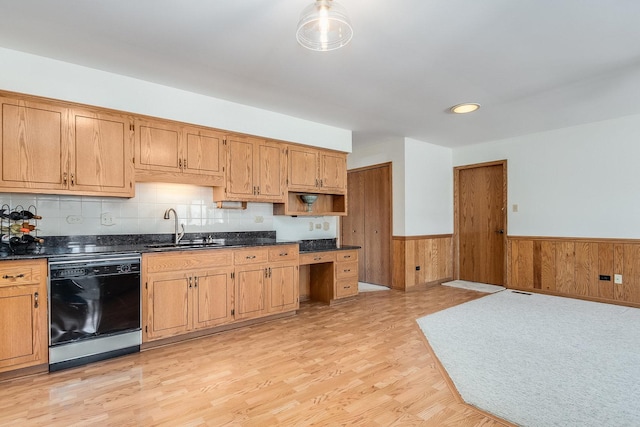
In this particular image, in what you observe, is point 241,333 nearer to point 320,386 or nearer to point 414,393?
point 320,386

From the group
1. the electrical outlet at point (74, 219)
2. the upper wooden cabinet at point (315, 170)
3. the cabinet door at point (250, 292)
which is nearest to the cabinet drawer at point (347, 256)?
the upper wooden cabinet at point (315, 170)

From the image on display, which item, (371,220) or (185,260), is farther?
(371,220)

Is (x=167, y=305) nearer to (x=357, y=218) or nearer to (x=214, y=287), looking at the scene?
(x=214, y=287)

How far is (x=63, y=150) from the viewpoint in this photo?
2.78 metres

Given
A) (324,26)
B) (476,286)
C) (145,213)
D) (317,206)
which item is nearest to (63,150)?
(145,213)

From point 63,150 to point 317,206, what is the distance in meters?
2.97

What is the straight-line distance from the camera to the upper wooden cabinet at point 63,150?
8.50ft

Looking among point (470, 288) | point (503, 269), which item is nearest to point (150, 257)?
point (470, 288)

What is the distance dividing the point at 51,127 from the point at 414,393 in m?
3.40

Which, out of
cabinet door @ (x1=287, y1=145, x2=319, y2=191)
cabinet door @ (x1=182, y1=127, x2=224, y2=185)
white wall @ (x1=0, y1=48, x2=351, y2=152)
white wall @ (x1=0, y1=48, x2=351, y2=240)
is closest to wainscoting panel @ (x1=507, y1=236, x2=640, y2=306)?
cabinet door @ (x1=287, y1=145, x2=319, y2=191)

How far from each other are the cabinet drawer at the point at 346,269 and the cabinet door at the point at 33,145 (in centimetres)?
307

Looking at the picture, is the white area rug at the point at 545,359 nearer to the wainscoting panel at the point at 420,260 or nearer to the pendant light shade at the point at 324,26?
the wainscoting panel at the point at 420,260

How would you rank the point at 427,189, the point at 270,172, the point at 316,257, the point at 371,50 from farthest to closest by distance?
the point at 427,189 < the point at 316,257 < the point at 270,172 < the point at 371,50

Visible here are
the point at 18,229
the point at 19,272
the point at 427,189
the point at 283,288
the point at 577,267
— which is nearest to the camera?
the point at 19,272
